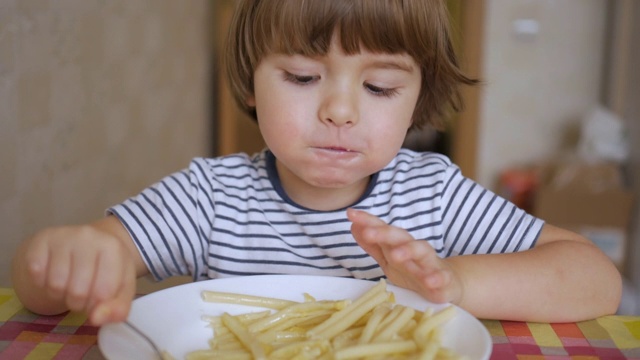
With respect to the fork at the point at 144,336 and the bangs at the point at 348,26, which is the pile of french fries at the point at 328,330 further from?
the bangs at the point at 348,26

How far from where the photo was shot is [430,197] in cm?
107

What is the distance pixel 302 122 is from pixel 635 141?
2350 millimetres

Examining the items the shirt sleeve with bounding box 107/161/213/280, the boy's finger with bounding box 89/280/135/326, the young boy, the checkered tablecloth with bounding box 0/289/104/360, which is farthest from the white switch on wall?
the boy's finger with bounding box 89/280/135/326

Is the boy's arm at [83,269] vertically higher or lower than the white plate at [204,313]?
higher

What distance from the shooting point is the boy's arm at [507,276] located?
0.70 meters

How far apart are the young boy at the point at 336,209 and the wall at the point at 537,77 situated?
82.4 inches

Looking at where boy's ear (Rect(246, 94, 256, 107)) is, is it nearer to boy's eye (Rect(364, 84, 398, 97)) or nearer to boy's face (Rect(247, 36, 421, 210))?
boy's face (Rect(247, 36, 421, 210))

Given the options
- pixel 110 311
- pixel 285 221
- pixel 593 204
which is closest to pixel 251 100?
pixel 285 221

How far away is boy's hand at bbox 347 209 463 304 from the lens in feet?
2.27

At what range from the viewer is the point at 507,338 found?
741 millimetres

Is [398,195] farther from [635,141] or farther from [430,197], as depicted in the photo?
[635,141]

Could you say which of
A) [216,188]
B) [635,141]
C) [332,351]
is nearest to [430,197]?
[216,188]

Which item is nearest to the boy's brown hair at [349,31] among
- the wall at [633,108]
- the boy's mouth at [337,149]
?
the boy's mouth at [337,149]

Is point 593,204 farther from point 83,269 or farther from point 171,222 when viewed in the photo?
point 83,269
